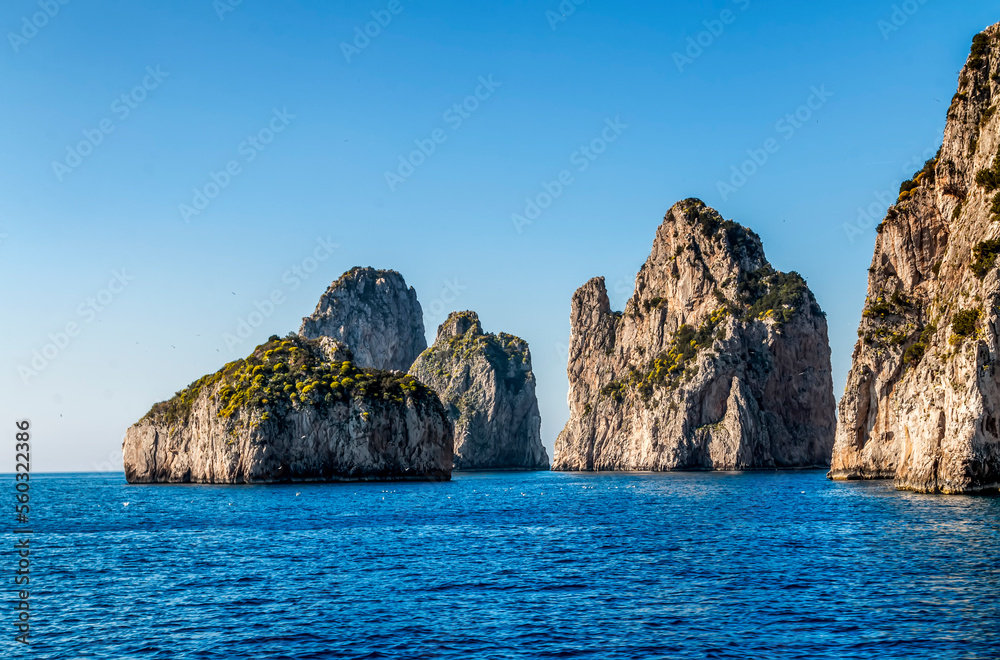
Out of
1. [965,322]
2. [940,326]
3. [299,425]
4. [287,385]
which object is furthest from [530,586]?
[287,385]

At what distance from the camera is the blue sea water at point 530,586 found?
27547 millimetres

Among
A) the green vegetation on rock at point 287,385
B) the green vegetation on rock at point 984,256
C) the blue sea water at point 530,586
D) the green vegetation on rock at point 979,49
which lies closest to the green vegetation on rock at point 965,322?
the green vegetation on rock at point 984,256

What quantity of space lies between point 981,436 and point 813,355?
129766mm

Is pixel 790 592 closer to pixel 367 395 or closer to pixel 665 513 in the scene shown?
pixel 665 513

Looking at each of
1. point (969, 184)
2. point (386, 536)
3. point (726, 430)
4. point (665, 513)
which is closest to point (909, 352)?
point (969, 184)

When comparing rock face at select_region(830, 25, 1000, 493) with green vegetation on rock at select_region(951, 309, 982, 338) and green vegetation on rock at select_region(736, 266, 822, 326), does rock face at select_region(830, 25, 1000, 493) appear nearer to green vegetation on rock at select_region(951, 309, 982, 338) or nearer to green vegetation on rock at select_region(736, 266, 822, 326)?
green vegetation on rock at select_region(951, 309, 982, 338)

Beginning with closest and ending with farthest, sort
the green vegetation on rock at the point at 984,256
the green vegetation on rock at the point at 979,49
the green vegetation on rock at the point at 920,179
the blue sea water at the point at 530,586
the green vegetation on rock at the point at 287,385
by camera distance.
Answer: the blue sea water at the point at 530,586, the green vegetation on rock at the point at 984,256, the green vegetation on rock at the point at 979,49, the green vegetation on rock at the point at 920,179, the green vegetation on rock at the point at 287,385

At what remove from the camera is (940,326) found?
76.9 meters

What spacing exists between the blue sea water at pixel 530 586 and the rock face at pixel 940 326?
5.83 meters

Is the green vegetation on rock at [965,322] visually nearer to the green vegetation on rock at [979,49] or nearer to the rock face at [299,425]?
the green vegetation on rock at [979,49]

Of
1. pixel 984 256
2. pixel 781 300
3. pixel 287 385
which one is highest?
pixel 781 300

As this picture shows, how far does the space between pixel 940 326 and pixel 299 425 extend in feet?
283

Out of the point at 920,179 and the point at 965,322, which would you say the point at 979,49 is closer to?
the point at 920,179

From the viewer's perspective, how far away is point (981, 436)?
65438 millimetres
